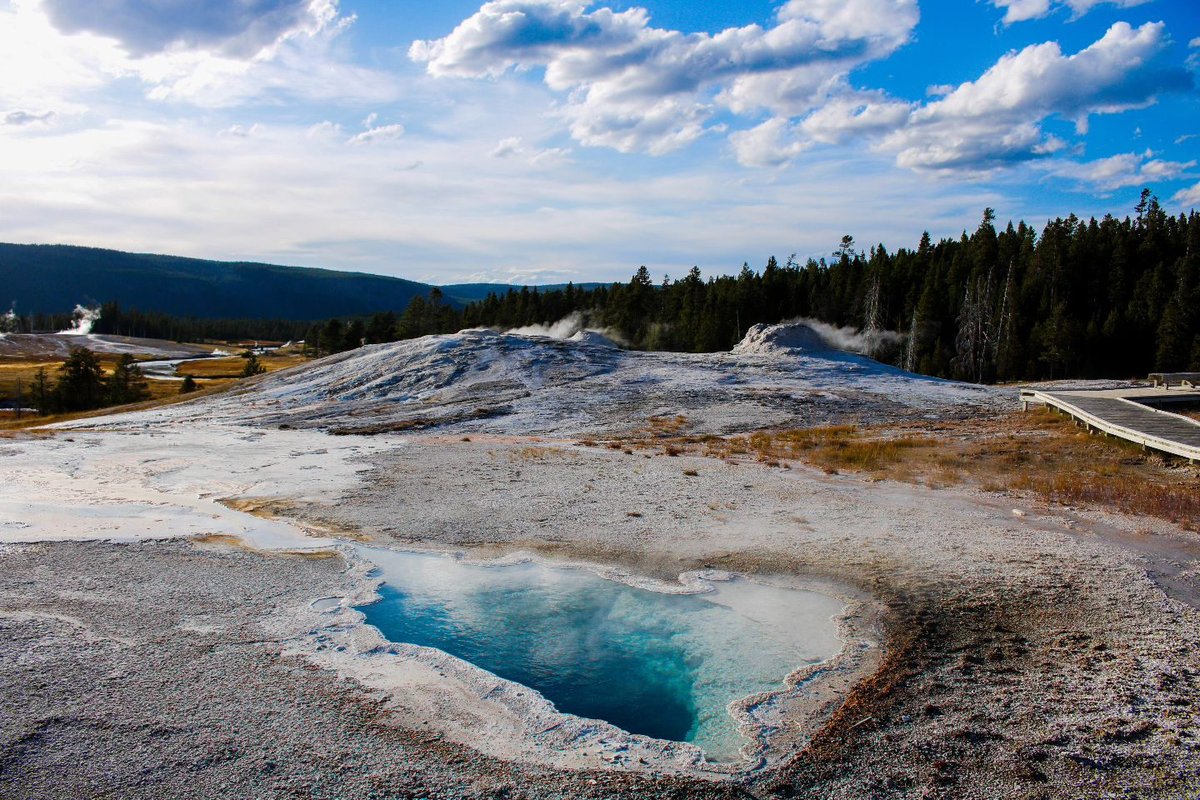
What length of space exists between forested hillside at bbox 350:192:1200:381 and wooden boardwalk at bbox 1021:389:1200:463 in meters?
33.9

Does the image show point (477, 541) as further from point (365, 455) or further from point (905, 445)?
point (905, 445)

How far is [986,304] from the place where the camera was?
6544cm

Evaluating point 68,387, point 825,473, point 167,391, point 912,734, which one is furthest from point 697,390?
point 167,391

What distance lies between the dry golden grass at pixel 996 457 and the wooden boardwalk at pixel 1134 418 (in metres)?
0.36

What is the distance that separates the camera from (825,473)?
67.3ft

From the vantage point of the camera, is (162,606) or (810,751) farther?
(162,606)

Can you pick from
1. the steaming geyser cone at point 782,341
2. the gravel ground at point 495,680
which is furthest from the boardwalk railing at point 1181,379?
the gravel ground at point 495,680

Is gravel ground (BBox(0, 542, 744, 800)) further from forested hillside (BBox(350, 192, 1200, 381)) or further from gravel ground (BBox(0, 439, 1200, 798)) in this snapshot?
forested hillside (BBox(350, 192, 1200, 381))

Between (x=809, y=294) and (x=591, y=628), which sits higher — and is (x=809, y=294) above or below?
above

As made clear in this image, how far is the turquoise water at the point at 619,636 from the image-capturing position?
7754 mm

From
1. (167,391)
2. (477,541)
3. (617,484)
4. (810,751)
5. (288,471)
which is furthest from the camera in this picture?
(167,391)

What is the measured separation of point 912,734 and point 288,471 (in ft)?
56.8

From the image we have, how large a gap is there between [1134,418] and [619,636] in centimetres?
2192

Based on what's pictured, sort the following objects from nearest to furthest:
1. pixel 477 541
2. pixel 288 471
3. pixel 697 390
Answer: pixel 477 541 → pixel 288 471 → pixel 697 390
